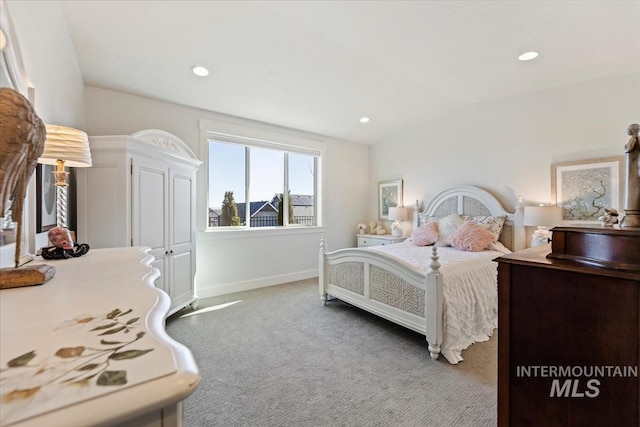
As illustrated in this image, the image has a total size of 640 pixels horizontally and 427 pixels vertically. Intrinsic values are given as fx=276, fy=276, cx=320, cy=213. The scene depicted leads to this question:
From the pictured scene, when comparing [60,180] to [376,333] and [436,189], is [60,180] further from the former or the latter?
[436,189]

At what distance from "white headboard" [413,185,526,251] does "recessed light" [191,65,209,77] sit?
3.54m

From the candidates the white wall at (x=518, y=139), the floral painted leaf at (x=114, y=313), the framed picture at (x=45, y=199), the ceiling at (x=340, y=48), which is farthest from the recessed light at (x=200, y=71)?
the white wall at (x=518, y=139)

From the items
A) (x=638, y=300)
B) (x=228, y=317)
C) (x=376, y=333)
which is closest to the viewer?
(x=638, y=300)

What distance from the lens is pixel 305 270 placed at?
4.66 metres

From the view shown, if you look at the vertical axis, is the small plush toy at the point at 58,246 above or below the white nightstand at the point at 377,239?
above

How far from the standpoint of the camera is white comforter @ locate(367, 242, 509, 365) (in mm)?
2178

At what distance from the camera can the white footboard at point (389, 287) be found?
216cm

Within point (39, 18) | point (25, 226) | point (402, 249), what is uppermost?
point (39, 18)

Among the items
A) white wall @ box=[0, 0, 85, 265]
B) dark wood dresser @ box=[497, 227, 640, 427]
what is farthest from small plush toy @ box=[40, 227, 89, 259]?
dark wood dresser @ box=[497, 227, 640, 427]

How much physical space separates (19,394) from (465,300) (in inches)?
103

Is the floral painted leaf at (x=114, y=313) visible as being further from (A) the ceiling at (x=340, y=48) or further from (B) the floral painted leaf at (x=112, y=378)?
(A) the ceiling at (x=340, y=48)

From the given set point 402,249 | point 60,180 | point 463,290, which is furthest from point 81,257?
point 402,249

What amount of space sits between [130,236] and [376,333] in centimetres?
241

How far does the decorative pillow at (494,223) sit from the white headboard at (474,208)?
8cm
